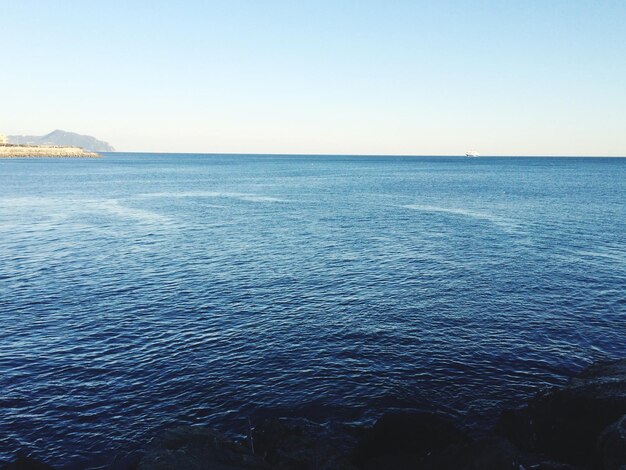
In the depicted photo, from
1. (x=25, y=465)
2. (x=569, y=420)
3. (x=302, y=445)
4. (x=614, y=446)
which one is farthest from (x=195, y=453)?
(x=569, y=420)

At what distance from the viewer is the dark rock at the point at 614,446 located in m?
19.5

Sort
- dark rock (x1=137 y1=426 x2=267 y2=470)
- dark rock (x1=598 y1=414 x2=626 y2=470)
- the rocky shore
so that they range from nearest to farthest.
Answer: dark rock (x1=598 y1=414 x2=626 y2=470) → the rocky shore → dark rock (x1=137 y1=426 x2=267 y2=470)

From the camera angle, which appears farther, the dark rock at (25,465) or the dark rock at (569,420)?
the dark rock at (569,420)

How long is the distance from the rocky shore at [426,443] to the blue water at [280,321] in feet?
10.2

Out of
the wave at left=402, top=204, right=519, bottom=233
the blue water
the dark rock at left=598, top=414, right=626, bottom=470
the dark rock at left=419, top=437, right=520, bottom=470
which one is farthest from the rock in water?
the wave at left=402, top=204, right=519, bottom=233

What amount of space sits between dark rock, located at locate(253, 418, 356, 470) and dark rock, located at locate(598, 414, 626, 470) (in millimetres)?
11793

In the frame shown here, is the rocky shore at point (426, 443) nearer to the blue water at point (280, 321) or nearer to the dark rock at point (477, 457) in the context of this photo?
the dark rock at point (477, 457)

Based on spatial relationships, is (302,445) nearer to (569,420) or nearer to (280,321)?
(569,420)

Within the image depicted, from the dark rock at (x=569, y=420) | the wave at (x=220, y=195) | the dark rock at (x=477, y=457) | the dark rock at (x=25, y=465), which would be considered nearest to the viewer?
the dark rock at (x=477, y=457)

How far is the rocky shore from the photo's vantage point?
799 inches

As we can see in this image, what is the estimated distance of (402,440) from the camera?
23.5 m

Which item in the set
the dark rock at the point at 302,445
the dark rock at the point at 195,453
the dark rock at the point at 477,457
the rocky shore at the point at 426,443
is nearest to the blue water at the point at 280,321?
the dark rock at the point at 302,445

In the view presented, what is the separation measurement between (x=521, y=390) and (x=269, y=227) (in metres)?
67.2

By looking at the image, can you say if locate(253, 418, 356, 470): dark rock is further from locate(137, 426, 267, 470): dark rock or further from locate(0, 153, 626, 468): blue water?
locate(0, 153, 626, 468): blue water
